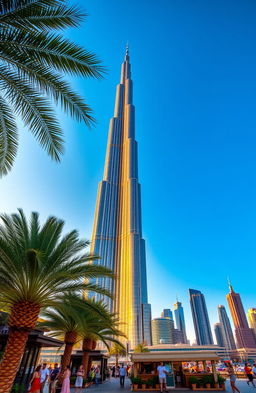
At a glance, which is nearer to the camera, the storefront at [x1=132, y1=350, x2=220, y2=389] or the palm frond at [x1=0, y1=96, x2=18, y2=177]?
the palm frond at [x1=0, y1=96, x2=18, y2=177]

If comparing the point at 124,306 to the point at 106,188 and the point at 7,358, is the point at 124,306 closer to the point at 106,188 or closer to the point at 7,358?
the point at 106,188

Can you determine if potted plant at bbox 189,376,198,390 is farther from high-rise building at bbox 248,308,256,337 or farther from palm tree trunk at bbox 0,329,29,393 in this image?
high-rise building at bbox 248,308,256,337

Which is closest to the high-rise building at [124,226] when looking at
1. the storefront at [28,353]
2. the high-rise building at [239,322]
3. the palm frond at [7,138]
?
the storefront at [28,353]

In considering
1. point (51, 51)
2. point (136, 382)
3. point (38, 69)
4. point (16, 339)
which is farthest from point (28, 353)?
point (51, 51)

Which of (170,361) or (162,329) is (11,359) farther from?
(162,329)

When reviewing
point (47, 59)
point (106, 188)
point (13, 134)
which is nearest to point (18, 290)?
point (13, 134)

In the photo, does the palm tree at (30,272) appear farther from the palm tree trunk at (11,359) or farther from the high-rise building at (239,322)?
the high-rise building at (239,322)

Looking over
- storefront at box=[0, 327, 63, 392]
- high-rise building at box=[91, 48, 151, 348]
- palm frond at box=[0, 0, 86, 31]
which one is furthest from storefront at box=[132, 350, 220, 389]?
high-rise building at box=[91, 48, 151, 348]
